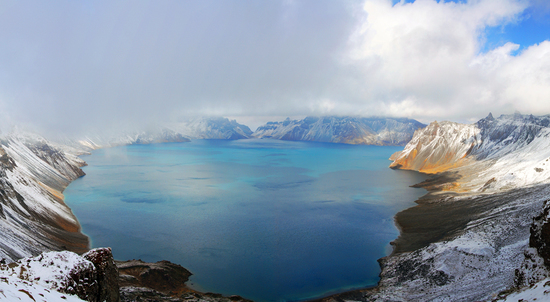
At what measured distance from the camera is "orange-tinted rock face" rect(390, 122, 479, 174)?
129 metres

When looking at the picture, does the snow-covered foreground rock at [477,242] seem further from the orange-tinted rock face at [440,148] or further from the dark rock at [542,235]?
the orange-tinted rock face at [440,148]

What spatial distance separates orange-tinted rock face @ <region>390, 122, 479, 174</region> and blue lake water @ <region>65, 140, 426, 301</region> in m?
38.2

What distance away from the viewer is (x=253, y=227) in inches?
2180

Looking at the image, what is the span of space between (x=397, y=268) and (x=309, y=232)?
57.6 feet

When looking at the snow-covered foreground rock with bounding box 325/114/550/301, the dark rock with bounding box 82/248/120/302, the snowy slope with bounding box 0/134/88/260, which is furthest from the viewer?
the snowy slope with bounding box 0/134/88/260

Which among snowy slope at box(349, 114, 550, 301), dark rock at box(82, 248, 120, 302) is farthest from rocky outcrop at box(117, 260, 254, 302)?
snowy slope at box(349, 114, 550, 301)

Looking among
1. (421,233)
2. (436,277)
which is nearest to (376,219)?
(421,233)

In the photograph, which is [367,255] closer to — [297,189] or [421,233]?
[421,233]

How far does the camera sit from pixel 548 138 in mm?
85500

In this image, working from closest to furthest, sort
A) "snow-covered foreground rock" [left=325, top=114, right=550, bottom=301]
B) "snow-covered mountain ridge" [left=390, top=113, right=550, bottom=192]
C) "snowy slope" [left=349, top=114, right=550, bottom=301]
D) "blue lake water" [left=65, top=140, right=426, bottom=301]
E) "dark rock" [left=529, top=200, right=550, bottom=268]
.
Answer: "dark rock" [left=529, top=200, right=550, bottom=268] → "snow-covered foreground rock" [left=325, top=114, right=550, bottom=301] → "snowy slope" [left=349, top=114, right=550, bottom=301] → "blue lake water" [left=65, top=140, right=426, bottom=301] → "snow-covered mountain ridge" [left=390, top=113, right=550, bottom=192]

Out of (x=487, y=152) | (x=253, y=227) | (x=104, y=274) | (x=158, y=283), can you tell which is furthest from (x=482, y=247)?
(x=487, y=152)

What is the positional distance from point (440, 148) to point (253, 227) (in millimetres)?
120168

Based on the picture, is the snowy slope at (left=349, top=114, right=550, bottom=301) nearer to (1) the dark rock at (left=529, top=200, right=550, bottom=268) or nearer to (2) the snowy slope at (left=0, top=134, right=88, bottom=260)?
(1) the dark rock at (left=529, top=200, right=550, bottom=268)

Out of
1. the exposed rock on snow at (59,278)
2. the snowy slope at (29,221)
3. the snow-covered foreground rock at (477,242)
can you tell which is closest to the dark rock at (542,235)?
the snow-covered foreground rock at (477,242)
